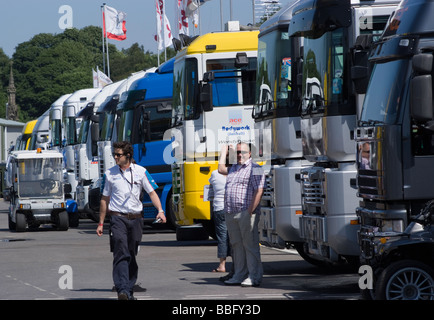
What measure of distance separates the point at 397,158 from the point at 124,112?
1647 cm

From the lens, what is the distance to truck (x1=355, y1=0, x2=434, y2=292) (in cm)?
1088

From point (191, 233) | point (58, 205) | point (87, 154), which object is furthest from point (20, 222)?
point (191, 233)

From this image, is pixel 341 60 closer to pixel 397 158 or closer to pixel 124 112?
pixel 397 158

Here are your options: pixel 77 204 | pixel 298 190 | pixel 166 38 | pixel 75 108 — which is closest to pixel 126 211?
pixel 298 190

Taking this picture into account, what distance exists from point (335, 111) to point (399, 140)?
2324mm

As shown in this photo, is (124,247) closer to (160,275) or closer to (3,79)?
(160,275)

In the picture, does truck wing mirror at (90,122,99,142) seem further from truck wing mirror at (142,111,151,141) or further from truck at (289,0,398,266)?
truck at (289,0,398,266)

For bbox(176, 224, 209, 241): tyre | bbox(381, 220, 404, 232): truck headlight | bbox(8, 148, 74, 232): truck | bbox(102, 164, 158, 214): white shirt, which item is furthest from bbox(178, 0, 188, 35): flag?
bbox(381, 220, 404, 232): truck headlight

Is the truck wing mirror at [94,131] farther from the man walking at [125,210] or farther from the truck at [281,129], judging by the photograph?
the man walking at [125,210]

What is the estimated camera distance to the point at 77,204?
3350cm

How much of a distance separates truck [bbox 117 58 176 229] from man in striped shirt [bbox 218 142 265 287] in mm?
10480

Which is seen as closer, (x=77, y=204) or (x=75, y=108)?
(x=77, y=204)

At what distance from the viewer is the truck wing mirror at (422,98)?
1015 centimetres

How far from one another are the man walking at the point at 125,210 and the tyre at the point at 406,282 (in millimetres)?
3422
